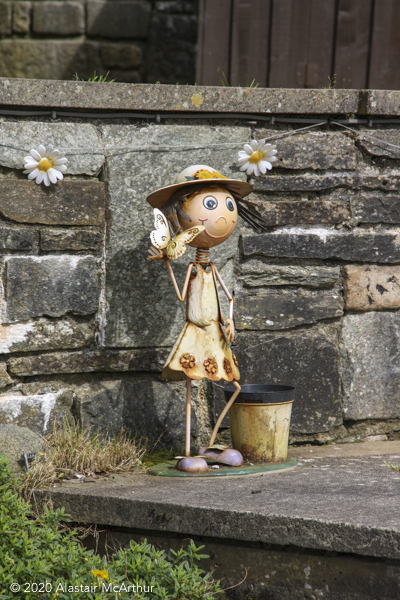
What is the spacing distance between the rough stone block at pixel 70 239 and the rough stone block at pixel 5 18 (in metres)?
3.07

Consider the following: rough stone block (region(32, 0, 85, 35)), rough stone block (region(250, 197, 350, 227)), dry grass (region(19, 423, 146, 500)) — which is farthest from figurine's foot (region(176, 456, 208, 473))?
rough stone block (region(32, 0, 85, 35))

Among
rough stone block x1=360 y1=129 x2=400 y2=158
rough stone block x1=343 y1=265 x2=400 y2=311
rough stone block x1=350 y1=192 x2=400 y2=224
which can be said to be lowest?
rough stone block x1=343 y1=265 x2=400 y2=311

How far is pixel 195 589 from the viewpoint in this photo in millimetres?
1918

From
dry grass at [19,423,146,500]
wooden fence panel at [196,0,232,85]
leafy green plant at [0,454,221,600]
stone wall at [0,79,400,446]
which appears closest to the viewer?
leafy green plant at [0,454,221,600]

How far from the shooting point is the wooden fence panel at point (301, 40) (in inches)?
149

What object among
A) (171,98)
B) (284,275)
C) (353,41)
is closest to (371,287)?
(284,275)

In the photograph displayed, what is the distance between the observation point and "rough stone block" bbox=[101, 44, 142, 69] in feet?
16.2

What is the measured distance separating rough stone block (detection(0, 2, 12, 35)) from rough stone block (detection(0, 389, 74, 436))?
3514 millimetres

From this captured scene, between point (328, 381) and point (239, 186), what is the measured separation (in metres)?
1.04

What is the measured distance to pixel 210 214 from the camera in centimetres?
256

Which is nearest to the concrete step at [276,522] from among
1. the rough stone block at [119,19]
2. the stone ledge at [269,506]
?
the stone ledge at [269,506]

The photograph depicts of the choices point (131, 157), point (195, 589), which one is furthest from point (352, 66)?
point (195, 589)

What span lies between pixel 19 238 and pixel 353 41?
7.80ft

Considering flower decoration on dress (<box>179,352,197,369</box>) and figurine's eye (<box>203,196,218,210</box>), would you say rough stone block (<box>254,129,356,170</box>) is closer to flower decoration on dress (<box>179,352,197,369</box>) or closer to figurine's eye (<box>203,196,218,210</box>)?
figurine's eye (<box>203,196,218,210</box>)
